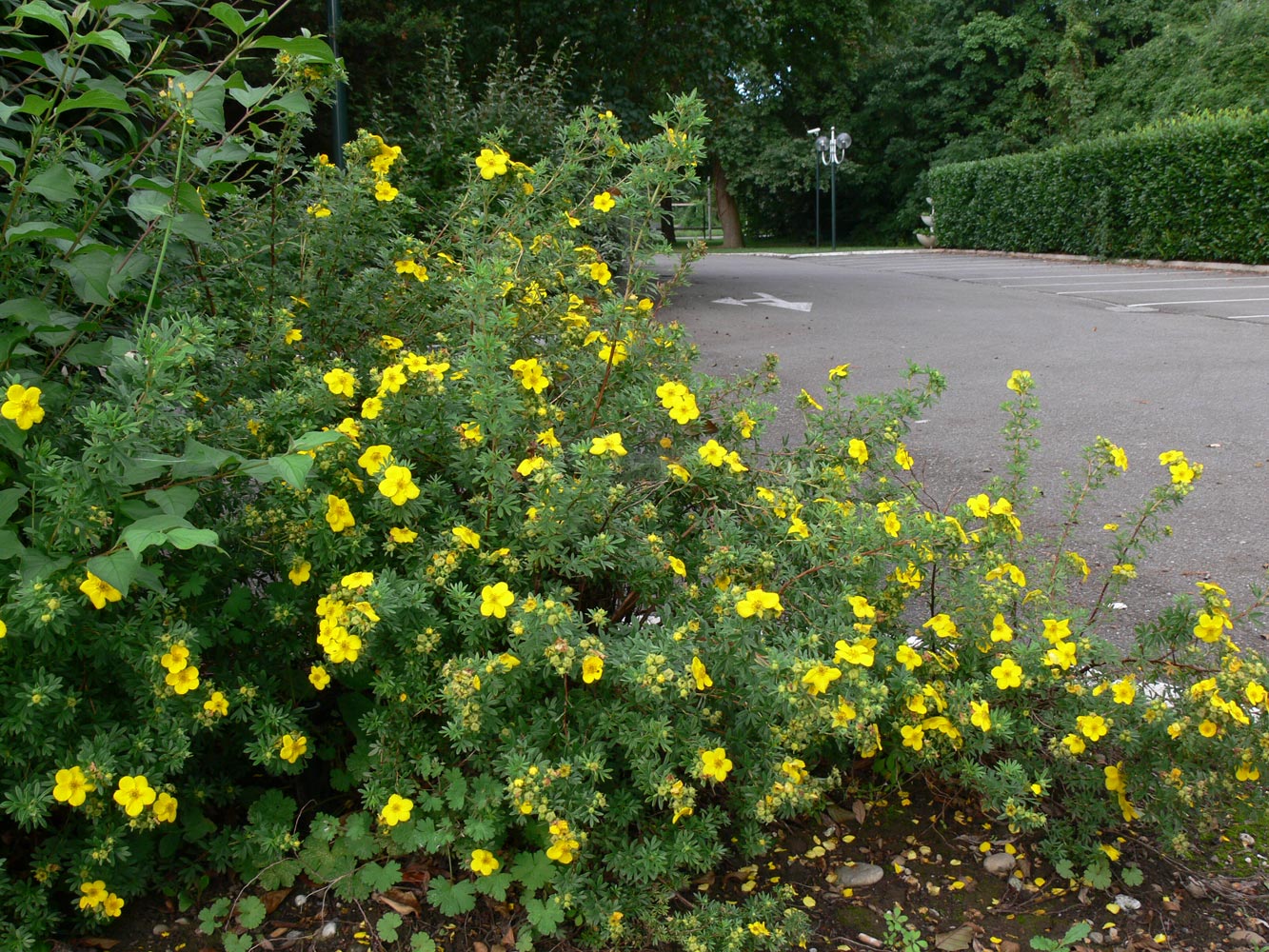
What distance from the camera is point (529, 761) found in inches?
72.0

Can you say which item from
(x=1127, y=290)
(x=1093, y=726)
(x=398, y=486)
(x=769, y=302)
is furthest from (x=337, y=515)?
(x=1127, y=290)

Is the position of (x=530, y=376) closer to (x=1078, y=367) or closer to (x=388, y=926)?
(x=388, y=926)

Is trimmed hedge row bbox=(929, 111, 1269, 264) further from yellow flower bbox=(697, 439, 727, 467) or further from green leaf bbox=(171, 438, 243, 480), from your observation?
green leaf bbox=(171, 438, 243, 480)

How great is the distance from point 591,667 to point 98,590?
2.71ft

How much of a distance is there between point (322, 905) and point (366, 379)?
3.95 feet

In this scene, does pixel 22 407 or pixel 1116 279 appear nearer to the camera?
pixel 22 407

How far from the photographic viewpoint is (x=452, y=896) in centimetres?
193

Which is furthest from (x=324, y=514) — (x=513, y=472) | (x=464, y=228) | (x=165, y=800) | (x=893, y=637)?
(x=893, y=637)

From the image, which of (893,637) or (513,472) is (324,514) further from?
(893,637)

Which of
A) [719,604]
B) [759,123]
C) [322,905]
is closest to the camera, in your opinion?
[719,604]

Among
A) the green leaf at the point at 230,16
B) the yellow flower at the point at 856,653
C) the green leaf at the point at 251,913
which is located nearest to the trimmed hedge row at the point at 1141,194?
the yellow flower at the point at 856,653

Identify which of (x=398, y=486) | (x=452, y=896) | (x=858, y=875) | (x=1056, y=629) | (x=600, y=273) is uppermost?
(x=600, y=273)

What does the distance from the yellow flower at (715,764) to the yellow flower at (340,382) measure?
1031 millimetres

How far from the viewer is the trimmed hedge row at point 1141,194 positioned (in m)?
16.8
